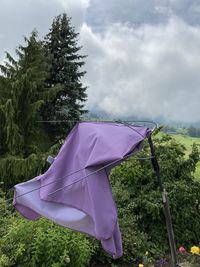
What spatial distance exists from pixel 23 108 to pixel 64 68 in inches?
109

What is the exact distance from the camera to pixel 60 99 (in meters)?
17.6

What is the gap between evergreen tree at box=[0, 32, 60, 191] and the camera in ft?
48.2

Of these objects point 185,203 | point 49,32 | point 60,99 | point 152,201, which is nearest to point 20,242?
point 152,201

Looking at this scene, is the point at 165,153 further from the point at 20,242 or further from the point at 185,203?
the point at 20,242

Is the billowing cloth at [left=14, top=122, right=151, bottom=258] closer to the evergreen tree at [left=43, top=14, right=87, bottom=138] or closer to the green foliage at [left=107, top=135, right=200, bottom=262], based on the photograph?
the green foliage at [left=107, top=135, right=200, bottom=262]

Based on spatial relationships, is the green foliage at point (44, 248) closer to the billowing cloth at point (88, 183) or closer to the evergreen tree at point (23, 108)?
the billowing cloth at point (88, 183)

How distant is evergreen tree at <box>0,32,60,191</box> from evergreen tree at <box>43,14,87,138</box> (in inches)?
33.1

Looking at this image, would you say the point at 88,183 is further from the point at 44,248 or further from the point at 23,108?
the point at 23,108

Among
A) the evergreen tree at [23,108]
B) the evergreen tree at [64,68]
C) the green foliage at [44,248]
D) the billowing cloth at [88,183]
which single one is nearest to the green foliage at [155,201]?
the green foliage at [44,248]

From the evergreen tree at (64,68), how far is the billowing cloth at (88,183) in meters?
14.5

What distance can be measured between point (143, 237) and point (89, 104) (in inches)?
533

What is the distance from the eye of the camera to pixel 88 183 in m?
2.62

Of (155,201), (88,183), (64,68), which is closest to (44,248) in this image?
(155,201)

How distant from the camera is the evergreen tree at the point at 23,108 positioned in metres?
14.7
